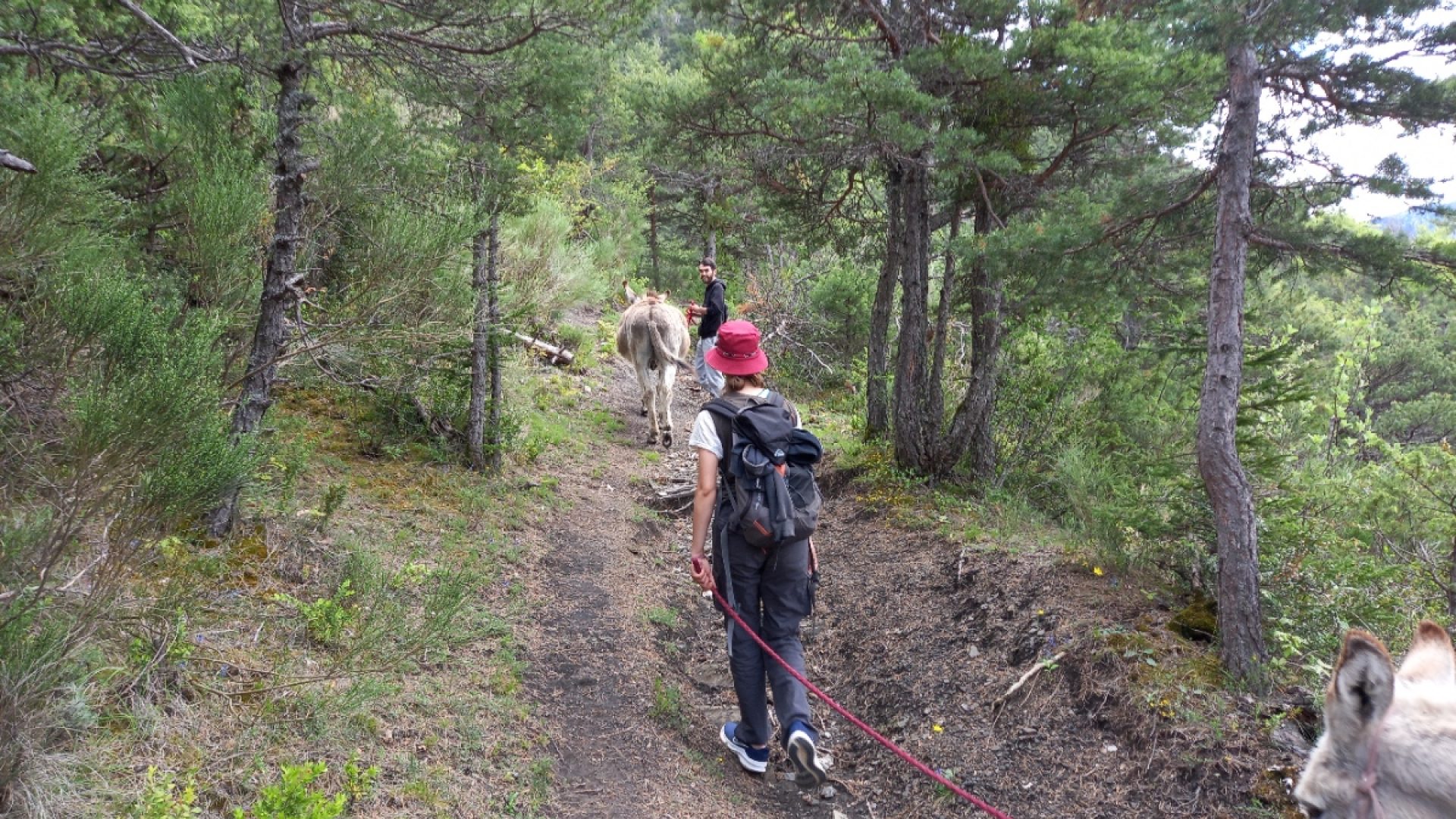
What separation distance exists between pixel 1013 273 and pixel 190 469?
17.4 feet

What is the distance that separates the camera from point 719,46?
9.31m

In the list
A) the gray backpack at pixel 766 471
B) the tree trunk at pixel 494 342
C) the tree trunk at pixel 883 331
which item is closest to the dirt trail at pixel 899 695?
the tree trunk at pixel 494 342

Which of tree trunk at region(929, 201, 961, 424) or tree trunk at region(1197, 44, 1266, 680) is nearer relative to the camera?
tree trunk at region(1197, 44, 1266, 680)

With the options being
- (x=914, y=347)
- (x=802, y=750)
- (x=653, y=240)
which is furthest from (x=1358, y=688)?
(x=653, y=240)

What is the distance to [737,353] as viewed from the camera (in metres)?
4.28

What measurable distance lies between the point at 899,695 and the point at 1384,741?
3602 millimetres

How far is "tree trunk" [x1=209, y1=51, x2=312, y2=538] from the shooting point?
4.26 meters

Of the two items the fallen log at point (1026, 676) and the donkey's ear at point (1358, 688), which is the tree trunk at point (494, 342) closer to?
the fallen log at point (1026, 676)

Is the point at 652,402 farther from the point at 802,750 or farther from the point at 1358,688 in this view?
the point at 1358,688

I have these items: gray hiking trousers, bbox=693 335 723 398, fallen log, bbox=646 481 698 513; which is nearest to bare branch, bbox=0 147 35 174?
fallen log, bbox=646 481 698 513

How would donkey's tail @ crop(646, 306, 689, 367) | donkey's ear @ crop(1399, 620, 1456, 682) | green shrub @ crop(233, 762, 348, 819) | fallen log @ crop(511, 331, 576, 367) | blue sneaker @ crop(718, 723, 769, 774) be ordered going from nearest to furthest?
donkey's ear @ crop(1399, 620, 1456, 682) → green shrub @ crop(233, 762, 348, 819) → blue sneaker @ crop(718, 723, 769, 774) → donkey's tail @ crop(646, 306, 689, 367) → fallen log @ crop(511, 331, 576, 367)

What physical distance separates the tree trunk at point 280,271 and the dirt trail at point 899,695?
2133mm

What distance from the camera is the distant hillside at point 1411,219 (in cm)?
423

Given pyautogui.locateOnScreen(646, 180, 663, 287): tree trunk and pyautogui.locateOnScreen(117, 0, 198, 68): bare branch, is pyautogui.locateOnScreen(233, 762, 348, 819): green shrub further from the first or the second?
pyautogui.locateOnScreen(646, 180, 663, 287): tree trunk
